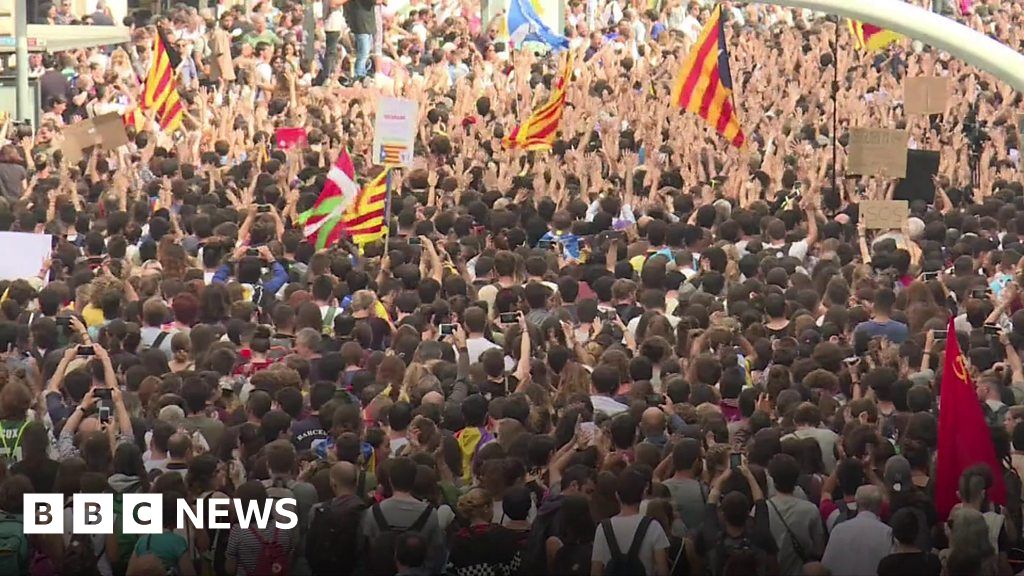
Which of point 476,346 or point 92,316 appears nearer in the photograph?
point 476,346

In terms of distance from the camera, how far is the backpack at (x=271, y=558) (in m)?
9.48

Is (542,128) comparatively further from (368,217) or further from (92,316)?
(92,316)

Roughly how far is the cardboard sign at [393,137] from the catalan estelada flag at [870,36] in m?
9.76

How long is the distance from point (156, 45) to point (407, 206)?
18.6 feet

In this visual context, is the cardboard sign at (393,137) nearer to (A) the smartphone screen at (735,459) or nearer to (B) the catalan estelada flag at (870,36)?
(A) the smartphone screen at (735,459)

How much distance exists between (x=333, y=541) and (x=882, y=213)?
837 centimetres

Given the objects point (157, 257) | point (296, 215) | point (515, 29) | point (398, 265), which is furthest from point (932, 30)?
point (515, 29)

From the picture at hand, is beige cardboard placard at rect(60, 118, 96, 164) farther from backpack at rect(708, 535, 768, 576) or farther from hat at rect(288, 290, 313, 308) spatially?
backpack at rect(708, 535, 768, 576)

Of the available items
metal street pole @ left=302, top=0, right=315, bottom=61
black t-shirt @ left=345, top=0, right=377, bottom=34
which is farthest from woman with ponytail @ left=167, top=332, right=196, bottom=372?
metal street pole @ left=302, top=0, right=315, bottom=61

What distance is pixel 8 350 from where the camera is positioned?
43.9 ft

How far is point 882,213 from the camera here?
16.8 metres

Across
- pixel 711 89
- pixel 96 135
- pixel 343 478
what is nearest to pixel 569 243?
pixel 711 89

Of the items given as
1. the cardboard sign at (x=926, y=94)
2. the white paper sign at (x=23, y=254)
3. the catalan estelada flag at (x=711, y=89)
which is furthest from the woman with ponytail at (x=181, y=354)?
the cardboard sign at (x=926, y=94)

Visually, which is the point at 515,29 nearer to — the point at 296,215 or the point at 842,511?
the point at 296,215
